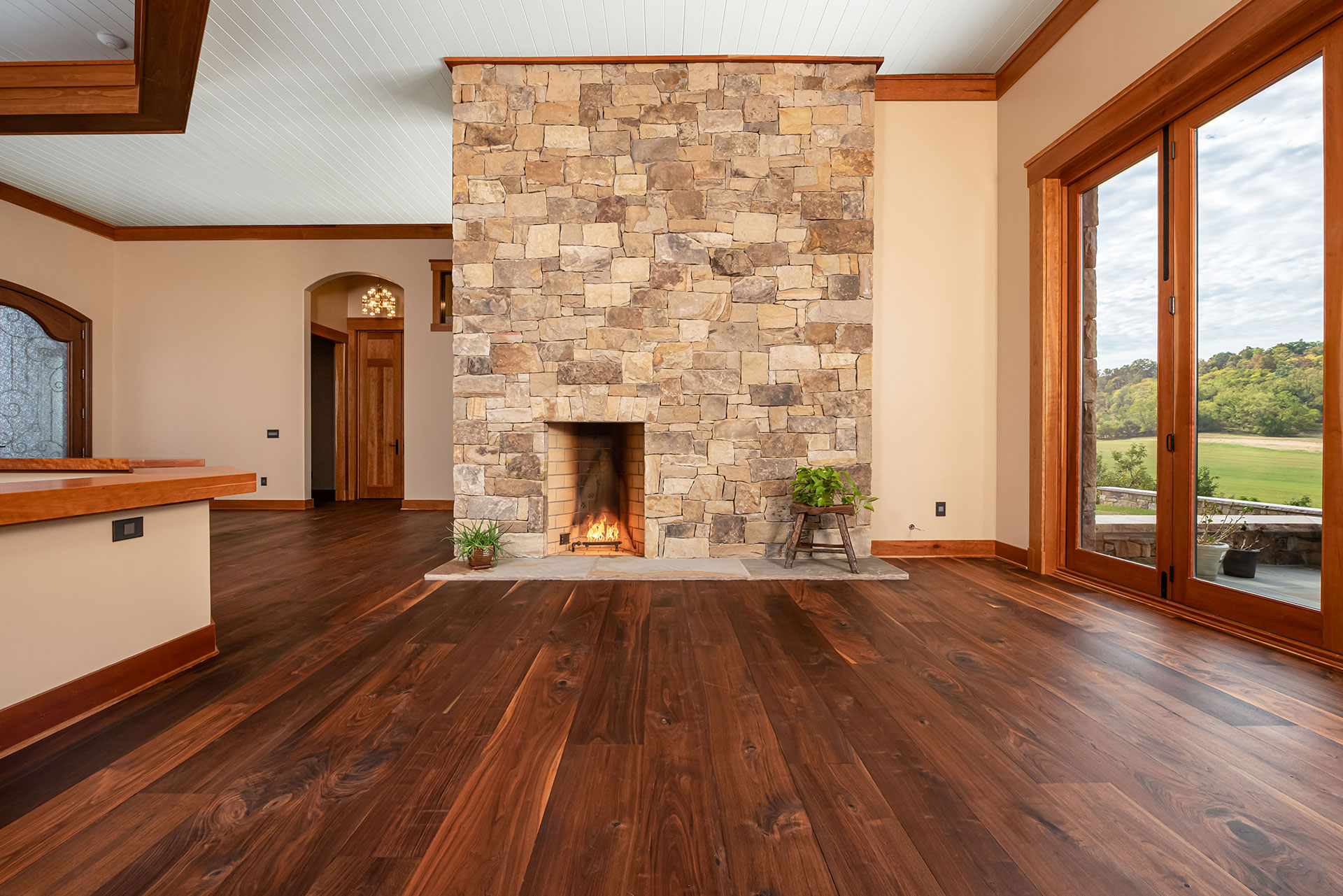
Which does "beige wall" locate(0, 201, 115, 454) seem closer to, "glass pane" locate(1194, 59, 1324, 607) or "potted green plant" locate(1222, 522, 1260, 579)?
"glass pane" locate(1194, 59, 1324, 607)

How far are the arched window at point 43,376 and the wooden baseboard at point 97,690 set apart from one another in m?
6.64

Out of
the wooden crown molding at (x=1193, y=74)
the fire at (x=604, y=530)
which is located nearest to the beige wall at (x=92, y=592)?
the fire at (x=604, y=530)

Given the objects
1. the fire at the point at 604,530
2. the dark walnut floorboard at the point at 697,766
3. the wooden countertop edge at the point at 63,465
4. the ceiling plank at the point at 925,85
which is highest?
the ceiling plank at the point at 925,85

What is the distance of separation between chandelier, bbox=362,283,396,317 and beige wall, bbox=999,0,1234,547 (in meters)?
7.33

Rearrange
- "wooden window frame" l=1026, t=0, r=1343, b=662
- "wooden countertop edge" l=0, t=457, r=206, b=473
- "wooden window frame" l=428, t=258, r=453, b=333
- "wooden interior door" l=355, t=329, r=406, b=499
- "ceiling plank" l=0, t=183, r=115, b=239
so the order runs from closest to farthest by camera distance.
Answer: "wooden countertop edge" l=0, t=457, r=206, b=473 → "wooden window frame" l=1026, t=0, r=1343, b=662 → "ceiling plank" l=0, t=183, r=115, b=239 → "wooden window frame" l=428, t=258, r=453, b=333 → "wooden interior door" l=355, t=329, r=406, b=499

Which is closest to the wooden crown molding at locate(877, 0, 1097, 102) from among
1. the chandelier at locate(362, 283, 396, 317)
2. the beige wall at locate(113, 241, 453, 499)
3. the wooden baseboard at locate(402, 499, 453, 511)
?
the beige wall at locate(113, 241, 453, 499)

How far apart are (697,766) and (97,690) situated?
1843 mm

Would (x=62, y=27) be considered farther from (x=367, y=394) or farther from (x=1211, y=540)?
(x=1211, y=540)

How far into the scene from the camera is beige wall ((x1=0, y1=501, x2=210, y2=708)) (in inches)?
66.1

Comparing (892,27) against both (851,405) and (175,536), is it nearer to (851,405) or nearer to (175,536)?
(851,405)

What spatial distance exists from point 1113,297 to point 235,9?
5.37m

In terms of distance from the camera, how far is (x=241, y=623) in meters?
2.84

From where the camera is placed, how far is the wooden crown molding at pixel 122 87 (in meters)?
2.42

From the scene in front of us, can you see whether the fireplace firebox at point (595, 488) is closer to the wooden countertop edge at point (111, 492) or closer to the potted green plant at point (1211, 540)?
the wooden countertop edge at point (111, 492)
